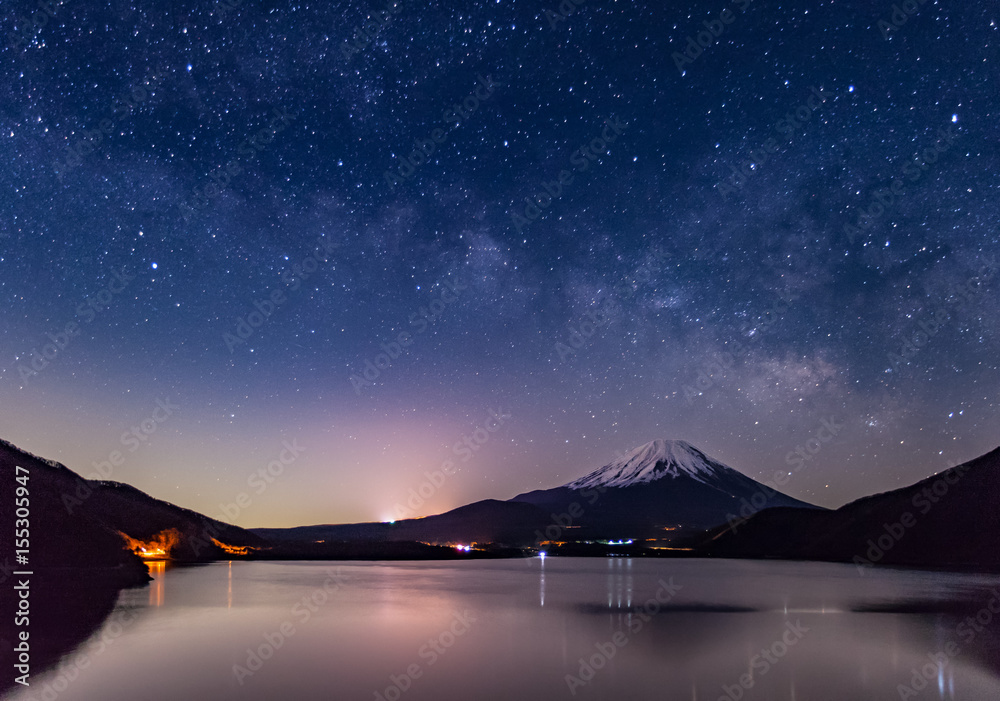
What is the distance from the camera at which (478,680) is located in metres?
15.6

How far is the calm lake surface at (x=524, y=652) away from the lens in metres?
14.4

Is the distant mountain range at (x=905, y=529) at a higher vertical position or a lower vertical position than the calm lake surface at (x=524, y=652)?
lower

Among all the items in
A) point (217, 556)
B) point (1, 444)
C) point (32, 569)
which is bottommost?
point (217, 556)

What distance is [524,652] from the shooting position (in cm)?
1966

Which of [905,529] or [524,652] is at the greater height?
[524,652]

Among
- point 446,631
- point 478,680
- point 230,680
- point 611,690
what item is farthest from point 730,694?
point 446,631

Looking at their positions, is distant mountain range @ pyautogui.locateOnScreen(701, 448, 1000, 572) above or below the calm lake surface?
below

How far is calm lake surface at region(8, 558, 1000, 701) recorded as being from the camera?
47.2 ft

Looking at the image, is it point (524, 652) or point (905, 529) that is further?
point (905, 529)

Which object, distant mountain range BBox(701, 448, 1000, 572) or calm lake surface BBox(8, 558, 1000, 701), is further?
distant mountain range BBox(701, 448, 1000, 572)

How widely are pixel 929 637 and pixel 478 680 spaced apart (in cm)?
1768

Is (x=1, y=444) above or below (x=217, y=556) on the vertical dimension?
above

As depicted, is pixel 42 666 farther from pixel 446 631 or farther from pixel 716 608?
pixel 716 608

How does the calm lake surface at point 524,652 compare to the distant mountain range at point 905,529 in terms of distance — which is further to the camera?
the distant mountain range at point 905,529
